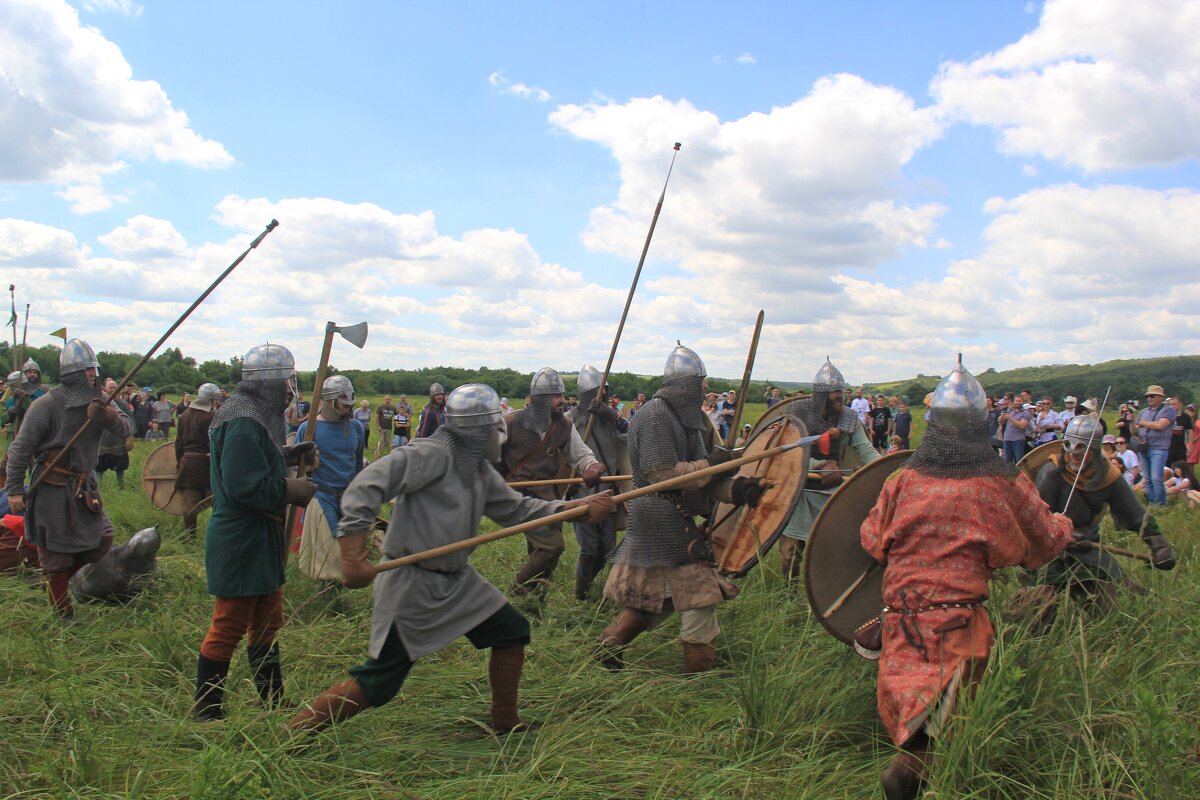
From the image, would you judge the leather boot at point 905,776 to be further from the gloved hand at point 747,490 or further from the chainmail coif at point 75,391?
the chainmail coif at point 75,391

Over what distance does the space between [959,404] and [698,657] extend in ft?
5.85

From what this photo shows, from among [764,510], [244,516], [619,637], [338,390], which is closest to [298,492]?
[244,516]

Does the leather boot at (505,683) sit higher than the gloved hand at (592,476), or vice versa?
the gloved hand at (592,476)

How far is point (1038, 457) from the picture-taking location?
4723 millimetres

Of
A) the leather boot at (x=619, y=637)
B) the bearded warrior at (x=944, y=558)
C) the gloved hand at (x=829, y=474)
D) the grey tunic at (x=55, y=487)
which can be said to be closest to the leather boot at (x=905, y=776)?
the bearded warrior at (x=944, y=558)

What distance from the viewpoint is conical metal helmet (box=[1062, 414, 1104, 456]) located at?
432 cm

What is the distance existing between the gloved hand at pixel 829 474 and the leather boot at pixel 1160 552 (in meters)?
1.57

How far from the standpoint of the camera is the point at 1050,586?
435 centimetres

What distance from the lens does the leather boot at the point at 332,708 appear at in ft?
9.98

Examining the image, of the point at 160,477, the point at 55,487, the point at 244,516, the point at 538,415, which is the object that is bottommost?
the point at 160,477

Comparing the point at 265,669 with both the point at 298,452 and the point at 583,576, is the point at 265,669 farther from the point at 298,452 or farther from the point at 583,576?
the point at 583,576

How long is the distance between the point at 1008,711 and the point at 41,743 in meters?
3.34

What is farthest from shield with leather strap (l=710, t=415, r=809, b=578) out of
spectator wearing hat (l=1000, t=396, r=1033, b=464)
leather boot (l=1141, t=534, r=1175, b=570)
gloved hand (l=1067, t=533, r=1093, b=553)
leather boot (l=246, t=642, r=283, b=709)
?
spectator wearing hat (l=1000, t=396, r=1033, b=464)

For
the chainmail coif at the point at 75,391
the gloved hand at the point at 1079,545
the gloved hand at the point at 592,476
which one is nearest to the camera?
the gloved hand at the point at 1079,545
